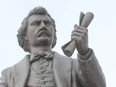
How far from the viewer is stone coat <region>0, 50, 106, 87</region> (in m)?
11.7

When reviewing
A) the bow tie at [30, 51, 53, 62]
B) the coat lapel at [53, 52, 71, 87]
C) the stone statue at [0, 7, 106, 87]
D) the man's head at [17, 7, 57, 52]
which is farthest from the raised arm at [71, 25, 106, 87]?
the man's head at [17, 7, 57, 52]

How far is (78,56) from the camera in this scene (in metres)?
11.7

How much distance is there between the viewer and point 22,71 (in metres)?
12.1

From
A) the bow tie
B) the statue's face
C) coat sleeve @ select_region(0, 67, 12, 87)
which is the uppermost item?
the statue's face

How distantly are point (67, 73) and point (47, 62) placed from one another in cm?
41

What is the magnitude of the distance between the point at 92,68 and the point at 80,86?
55 centimetres

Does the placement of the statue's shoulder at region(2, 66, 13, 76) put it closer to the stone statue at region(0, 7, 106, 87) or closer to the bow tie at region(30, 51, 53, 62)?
the stone statue at region(0, 7, 106, 87)

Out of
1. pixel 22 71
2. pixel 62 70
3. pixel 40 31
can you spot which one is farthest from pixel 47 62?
pixel 40 31

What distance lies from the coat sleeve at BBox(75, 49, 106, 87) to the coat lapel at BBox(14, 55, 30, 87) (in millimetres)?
913

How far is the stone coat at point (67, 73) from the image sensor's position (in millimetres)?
11734

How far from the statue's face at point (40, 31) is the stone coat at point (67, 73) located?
28 centimetres

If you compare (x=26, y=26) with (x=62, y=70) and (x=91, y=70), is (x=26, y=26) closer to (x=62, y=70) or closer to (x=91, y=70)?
(x=62, y=70)

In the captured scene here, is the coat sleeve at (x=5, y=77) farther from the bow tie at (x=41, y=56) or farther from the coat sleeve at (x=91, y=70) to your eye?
the coat sleeve at (x=91, y=70)

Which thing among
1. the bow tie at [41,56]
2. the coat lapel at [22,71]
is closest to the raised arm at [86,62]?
the bow tie at [41,56]
